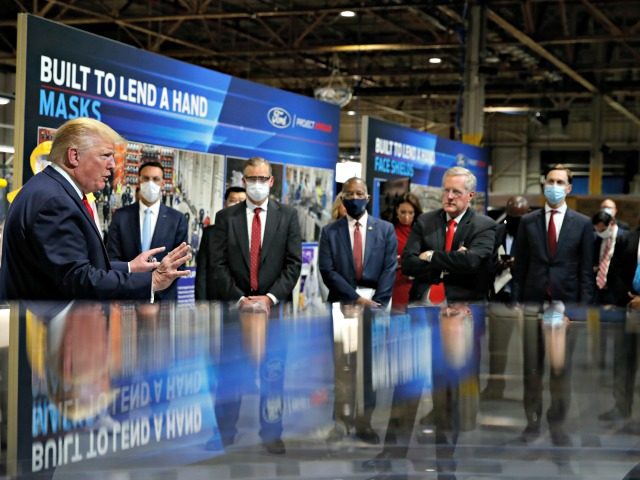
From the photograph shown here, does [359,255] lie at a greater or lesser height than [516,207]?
lesser

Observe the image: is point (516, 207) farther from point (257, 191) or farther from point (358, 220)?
point (257, 191)

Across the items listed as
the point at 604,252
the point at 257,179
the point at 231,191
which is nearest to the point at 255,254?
the point at 257,179

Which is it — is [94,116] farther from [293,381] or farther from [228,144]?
[293,381]

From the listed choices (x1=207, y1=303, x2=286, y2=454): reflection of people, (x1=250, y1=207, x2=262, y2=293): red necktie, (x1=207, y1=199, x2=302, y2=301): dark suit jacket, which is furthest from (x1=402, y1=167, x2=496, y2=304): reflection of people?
(x1=207, y1=303, x2=286, y2=454): reflection of people

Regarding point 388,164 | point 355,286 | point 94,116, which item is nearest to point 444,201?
point 355,286

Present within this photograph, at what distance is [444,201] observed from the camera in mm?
5609

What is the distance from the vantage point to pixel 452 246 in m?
5.61

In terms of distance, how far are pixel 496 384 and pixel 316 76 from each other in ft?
72.7

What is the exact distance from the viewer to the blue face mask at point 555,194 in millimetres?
6043

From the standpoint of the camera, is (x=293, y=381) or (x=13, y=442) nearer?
(x=13, y=442)

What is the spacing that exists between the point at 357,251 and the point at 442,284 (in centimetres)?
58

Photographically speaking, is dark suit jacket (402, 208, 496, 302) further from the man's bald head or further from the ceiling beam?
the ceiling beam

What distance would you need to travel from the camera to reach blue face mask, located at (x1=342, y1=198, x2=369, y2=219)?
234 inches

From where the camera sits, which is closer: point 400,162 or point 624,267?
point 624,267
